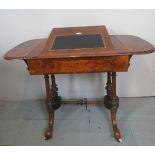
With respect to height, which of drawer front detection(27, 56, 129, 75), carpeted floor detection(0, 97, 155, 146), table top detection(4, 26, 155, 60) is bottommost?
carpeted floor detection(0, 97, 155, 146)

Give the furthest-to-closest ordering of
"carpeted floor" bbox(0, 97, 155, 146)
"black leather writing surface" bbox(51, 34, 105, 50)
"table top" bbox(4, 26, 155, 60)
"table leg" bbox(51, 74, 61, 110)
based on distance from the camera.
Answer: "table leg" bbox(51, 74, 61, 110) < "carpeted floor" bbox(0, 97, 155, 146) < "black leather writing surface" bbox(51, 34, 105, 50) < "table top" bbox(4, 26, 155, 60)

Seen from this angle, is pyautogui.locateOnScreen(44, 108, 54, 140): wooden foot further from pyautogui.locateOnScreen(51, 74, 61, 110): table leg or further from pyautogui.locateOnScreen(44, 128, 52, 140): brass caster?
pyautogui.locateOnScreen(51, 74, 61, 110): table leg

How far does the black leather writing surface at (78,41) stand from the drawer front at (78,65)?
0.11 m

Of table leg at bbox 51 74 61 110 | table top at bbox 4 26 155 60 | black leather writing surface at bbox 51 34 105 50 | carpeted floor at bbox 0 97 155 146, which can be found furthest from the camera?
table leg at bbox 51 74 61 110

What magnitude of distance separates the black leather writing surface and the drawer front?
4.2 inches

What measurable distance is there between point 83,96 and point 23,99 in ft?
2.18

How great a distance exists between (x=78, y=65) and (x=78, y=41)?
0.22 metres

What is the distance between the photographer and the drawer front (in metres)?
1.33

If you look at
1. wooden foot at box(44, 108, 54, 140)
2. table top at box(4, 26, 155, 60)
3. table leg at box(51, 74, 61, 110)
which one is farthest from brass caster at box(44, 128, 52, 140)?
table top at box(4, 26, 155, 60)
